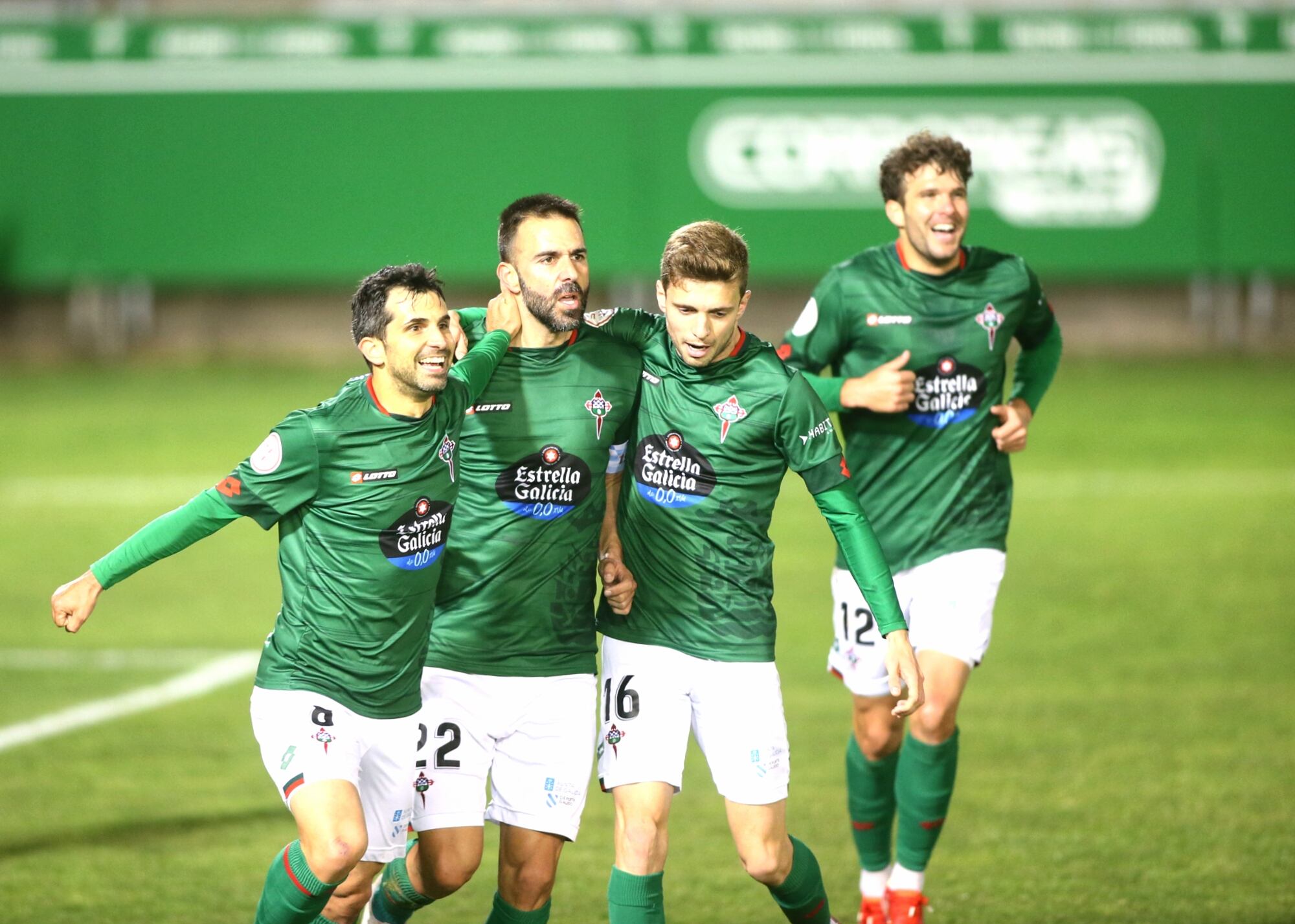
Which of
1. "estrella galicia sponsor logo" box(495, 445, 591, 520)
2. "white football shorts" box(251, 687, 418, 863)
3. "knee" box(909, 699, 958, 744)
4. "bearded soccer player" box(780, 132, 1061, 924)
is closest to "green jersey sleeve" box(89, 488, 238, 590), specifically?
A: "white football shorts" box(251, 687, 418, 863)

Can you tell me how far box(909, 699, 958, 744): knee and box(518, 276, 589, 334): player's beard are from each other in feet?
6.08

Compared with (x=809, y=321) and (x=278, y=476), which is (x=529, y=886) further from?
(x=809, y=321)

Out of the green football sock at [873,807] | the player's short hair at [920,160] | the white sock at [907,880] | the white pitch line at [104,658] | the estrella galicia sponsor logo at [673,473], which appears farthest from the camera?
the white pitch line at [104,658]

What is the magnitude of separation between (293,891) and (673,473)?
166 centimetres

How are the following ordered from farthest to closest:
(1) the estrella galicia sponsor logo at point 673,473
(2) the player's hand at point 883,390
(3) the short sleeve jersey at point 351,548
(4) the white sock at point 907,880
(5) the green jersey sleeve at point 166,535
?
(4) the white sock at point 907,880 → (2) the player's hand at point 883,390 → (1) the estrella galicia sponsor logo at point 673,473 → (3) the short sleeve jersey at point 351,548 → (5) the green jersey sleeve at point 166,535

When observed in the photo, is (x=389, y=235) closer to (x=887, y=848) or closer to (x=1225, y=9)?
(x=1225, y=9)

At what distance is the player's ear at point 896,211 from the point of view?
20.7ft

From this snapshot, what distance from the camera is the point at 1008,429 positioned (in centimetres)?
629

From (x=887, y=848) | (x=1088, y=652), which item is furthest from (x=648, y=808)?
(x=1088, y=652)

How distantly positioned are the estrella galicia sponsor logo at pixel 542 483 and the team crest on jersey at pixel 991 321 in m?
1.83

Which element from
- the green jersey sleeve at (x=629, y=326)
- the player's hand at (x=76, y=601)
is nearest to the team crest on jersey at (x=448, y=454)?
the green jersey sleeve at (x=629, y=326)

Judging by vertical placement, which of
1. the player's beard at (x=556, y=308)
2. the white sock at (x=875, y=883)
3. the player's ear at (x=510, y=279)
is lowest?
the white sock at (x=875, y=883)

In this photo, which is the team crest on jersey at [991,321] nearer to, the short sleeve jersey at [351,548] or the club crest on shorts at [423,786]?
the short sleeve jersey at [351,548]

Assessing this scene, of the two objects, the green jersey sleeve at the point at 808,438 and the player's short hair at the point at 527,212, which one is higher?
the player's short hair at the point at 527,212
